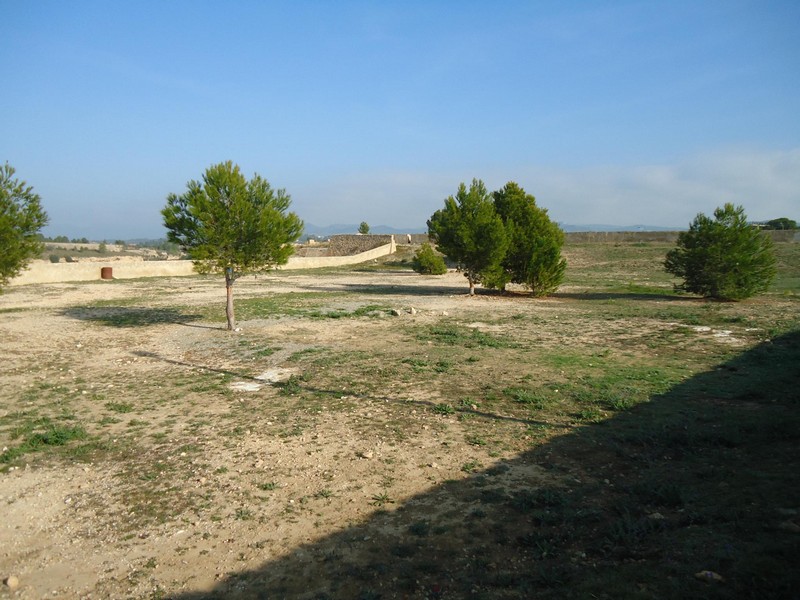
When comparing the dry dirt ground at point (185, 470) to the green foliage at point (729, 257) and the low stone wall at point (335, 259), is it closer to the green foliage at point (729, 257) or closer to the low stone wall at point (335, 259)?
the green foliage at point (729, 257)

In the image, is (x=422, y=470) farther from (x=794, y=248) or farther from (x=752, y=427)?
(x=794, y=248)

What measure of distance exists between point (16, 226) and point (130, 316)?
4563 millimetres

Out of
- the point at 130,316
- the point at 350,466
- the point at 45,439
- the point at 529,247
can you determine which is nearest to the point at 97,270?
the point at 130,316

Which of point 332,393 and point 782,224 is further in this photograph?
point 782,224

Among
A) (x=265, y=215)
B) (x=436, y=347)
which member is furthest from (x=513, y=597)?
(x=265, y=215)

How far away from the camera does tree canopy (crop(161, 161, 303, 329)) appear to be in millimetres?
15797

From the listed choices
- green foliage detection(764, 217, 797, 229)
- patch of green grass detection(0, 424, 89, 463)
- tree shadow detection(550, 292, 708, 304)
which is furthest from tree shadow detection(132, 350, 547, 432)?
green foliage detection(764, 217, 797, 229)

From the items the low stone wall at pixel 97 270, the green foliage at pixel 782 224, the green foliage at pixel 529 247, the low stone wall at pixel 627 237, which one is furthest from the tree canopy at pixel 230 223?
the green foliage at pixel 782 224

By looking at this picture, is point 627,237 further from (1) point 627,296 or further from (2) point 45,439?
(2) point 45,439

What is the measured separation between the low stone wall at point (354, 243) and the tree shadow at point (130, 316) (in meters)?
45.1

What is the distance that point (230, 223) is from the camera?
16156 millimetres

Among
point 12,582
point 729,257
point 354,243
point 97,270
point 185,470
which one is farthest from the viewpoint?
point 354,243

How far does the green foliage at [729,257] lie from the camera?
2203cm

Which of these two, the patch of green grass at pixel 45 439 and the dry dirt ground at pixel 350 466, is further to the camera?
the patch of green grass at pixel 45 439
